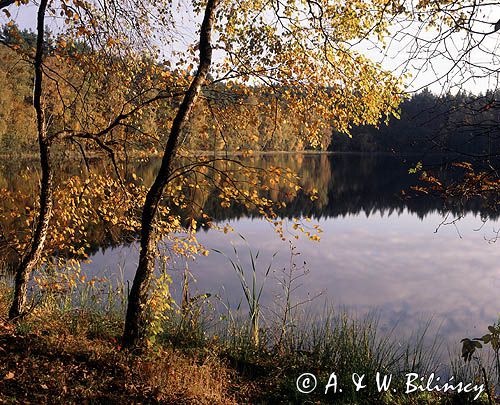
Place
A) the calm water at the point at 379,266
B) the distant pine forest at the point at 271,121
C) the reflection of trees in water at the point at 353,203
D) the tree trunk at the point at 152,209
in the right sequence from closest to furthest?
the distant pine forest at the point at 271,121 < the tree trunk at the point at 152,209 < the calm water at the point at 379,266 < the reflection of trees in water at the point at 353,203

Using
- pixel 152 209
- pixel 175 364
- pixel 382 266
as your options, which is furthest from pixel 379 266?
pixel 152 209

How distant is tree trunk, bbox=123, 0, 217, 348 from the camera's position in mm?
4543

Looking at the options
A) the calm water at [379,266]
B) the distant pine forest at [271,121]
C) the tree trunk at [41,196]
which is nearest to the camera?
the distant pine forest at [271,121]

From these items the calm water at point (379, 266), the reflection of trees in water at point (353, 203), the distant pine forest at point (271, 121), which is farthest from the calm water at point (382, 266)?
the distant pine forest at point (271, 121)

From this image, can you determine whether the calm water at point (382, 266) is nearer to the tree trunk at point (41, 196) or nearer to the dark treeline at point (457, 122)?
the dark treeline at point (457, 122)

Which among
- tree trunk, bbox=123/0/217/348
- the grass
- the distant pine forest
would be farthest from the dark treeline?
the grass

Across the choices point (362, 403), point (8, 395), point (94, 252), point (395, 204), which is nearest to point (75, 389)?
point (8, 395)

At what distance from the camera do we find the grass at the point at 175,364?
3.80 meters

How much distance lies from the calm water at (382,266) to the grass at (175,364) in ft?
4.47

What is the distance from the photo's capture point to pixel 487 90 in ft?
11.8

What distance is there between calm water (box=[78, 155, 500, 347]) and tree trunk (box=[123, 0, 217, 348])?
1.40 m

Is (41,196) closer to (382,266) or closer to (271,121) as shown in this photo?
(271,121)

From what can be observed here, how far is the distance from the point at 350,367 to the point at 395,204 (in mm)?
27280

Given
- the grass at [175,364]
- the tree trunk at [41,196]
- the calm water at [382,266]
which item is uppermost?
the tree trunk at [41,196]
